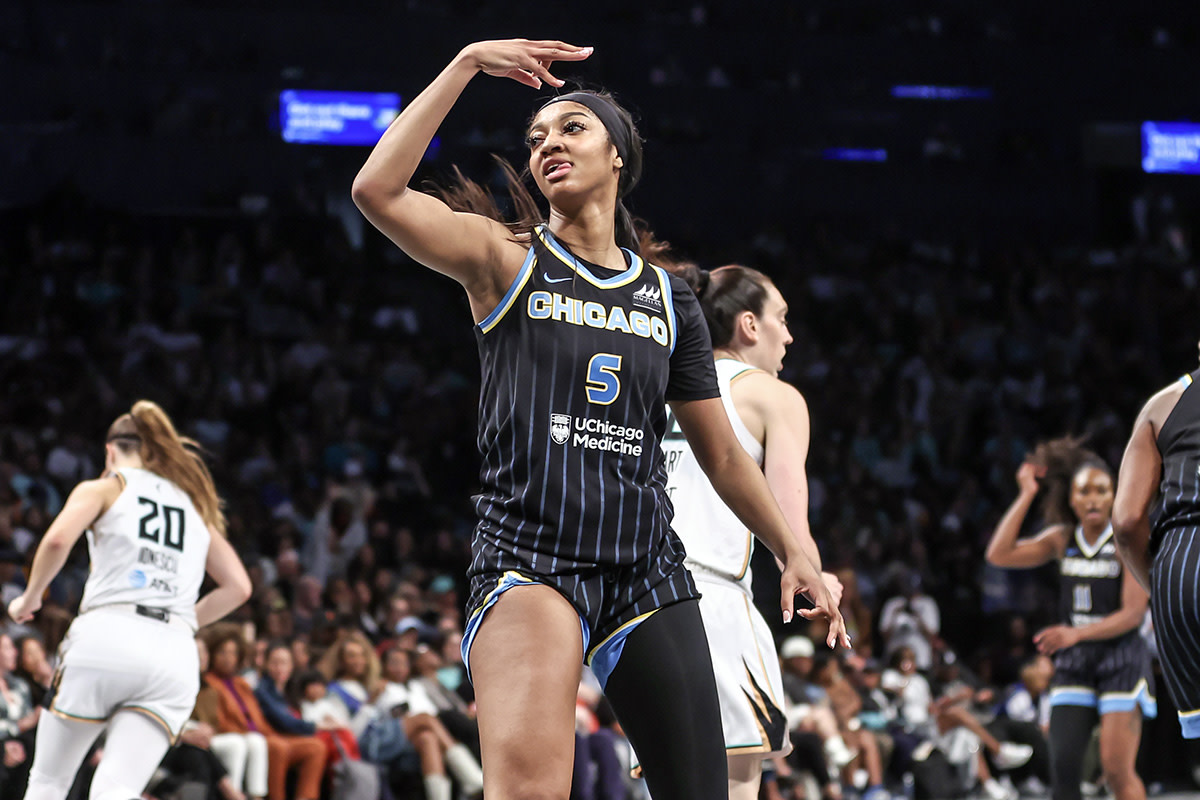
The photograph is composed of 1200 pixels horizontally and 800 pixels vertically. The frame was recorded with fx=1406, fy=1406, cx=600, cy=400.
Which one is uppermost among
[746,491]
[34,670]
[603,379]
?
[603,379]

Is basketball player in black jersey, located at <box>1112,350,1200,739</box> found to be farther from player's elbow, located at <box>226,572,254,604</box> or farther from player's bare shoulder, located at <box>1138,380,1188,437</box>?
player's elbow, located at <box>226,572,254,604</box>

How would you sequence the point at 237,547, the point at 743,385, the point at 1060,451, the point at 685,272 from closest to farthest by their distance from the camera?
the point at 743,385
the point at 685,272
the point at 1060,451
the point at 237,547

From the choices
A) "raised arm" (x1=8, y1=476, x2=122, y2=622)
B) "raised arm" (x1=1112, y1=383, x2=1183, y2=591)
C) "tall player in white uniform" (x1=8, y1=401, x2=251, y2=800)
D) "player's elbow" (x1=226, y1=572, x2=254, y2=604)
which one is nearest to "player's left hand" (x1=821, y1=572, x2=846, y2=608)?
"raised arm" (x1=1112, y1=383, x2=1183, y2=591)

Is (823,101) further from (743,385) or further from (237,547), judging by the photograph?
(743,385)

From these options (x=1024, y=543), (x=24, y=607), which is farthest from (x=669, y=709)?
(x=1024, y=543)

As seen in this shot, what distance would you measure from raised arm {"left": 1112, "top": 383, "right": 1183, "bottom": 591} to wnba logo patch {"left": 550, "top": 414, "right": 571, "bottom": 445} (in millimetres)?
2133

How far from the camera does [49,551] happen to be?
5703mm

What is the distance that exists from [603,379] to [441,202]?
1.66ft

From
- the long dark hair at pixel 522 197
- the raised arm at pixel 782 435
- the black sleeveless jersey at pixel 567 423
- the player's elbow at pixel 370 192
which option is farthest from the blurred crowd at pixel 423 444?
the player's elbow at pixel 370 192

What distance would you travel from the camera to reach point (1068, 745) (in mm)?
6703

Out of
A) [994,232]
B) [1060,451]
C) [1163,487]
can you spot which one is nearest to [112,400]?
[1060,451]

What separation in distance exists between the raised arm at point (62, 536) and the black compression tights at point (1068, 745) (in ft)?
14.6

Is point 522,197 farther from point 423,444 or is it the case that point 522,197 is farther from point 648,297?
A: point 423,444

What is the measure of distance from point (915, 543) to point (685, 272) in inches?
417
